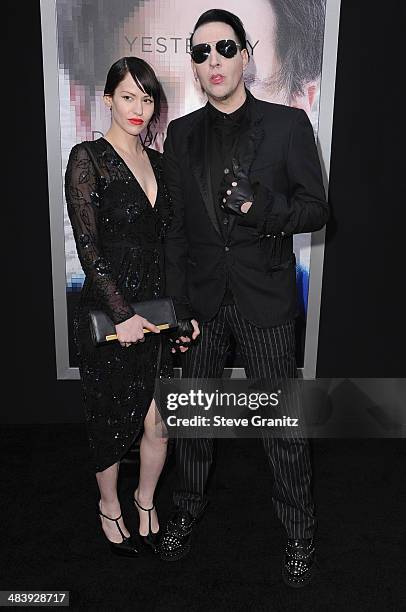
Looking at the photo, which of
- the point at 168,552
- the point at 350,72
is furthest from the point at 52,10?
the point at 168,552

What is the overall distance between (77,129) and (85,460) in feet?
5.30

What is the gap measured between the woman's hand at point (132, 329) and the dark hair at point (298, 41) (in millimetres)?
1543

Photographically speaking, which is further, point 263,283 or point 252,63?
point 252,63

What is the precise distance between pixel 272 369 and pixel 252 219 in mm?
546

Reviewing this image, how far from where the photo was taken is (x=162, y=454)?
7.66 ft

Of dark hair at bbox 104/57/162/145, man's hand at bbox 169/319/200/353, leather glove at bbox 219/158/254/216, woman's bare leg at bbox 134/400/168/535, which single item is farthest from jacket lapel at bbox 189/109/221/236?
woman's bare leg at bbox 134/400/168/535

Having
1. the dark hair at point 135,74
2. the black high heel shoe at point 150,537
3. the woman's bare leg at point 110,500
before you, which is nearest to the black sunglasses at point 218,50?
the dark hair at point 135,74

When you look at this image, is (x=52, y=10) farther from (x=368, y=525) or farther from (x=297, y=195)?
(x=368, y=525)

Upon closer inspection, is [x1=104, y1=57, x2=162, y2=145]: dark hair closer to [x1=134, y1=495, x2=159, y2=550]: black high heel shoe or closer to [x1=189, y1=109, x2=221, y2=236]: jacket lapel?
[x1=189, y1=109, x2=221, y2=236]: jacket lapel

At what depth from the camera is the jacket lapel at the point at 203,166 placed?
2.08m

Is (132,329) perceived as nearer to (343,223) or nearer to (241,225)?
(241,225)

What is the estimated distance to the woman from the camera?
1.97 m

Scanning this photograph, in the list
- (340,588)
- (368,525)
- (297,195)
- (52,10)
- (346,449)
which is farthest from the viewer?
(346,449)

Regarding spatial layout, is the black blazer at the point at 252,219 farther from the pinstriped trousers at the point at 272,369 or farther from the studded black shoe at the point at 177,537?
the studded black shoe at the point at 177,537
